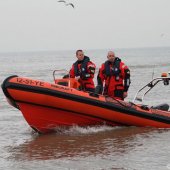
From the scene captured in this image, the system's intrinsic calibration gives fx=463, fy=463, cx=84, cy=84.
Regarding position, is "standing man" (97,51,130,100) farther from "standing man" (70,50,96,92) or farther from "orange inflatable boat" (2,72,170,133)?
"orange inflatable boat" (2,72,170,133)

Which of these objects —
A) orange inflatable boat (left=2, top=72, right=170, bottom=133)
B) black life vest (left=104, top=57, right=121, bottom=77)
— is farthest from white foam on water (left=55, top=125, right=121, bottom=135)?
black life vest (left=104, top=57, right=121, bottom=77)

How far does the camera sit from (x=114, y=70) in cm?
750

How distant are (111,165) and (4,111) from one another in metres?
5.75

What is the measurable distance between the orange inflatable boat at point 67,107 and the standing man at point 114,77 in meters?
0.38

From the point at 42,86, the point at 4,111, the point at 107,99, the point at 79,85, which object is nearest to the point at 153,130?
the point at 107,99

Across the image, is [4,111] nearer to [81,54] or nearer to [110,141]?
[81,54]

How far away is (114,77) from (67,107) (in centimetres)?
104

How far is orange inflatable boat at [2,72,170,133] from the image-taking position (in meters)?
6.76

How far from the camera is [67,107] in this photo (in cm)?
699

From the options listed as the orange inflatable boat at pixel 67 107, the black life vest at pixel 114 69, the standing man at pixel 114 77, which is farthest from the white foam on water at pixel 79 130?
the black life vest at pixel 114 69

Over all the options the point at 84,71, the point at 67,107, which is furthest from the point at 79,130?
the point at 84,71

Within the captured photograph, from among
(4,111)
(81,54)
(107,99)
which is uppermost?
(81,54)

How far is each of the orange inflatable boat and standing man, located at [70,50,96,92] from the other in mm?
259

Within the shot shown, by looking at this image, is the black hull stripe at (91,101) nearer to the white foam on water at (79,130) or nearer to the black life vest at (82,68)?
the white foam on water at (79,130)
